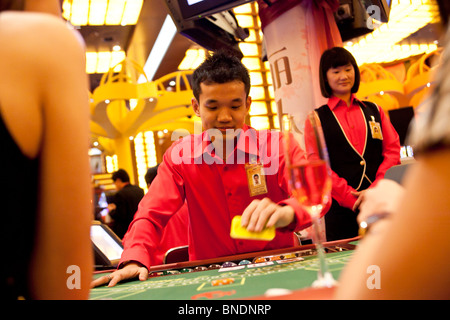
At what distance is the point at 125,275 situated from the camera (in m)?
1.24

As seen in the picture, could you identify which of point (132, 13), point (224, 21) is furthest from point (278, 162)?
point (132, 13)

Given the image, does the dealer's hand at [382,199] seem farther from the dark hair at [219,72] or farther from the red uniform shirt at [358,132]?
the red uniform shirt at [358,132]

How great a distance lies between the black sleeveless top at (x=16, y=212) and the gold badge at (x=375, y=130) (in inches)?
90.4

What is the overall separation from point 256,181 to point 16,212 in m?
1.34

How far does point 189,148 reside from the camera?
1.96 meters

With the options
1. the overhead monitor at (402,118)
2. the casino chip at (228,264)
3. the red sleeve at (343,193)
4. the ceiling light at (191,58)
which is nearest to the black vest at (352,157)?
the red sleeve at (343,193)

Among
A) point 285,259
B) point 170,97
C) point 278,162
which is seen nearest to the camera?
point 285,259

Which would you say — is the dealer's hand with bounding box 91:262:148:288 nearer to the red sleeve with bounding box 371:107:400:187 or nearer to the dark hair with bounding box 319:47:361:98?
the red sleeve with bounding box 371:107:400:187

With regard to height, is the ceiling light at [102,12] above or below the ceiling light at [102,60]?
below

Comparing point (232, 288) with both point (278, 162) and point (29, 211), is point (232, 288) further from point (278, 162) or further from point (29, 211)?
point (278, 162)

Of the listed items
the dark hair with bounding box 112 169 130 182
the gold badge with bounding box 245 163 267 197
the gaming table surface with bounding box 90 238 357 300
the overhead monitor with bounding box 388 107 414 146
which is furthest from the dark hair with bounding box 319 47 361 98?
the dark hair with bounding box 112 169 130 182

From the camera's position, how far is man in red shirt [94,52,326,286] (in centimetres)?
183

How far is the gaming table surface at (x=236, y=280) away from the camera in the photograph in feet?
2.87

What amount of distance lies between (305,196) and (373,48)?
10.6 metres
